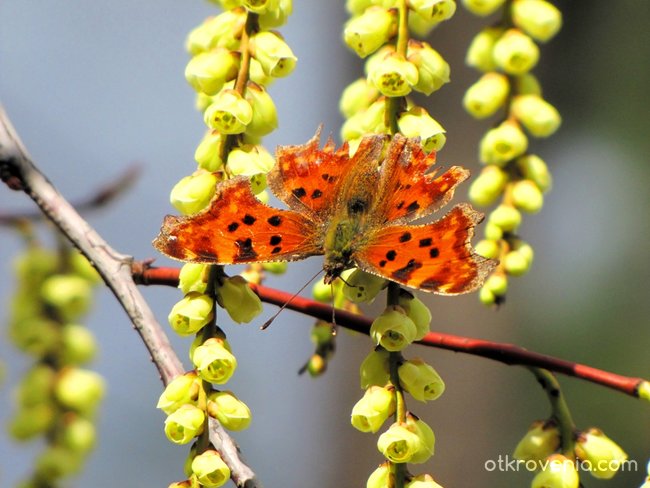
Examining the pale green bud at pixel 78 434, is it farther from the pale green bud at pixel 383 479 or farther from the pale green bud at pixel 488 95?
the pale green bud at pixel 488 95

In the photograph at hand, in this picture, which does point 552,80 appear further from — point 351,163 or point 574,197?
point 351,163

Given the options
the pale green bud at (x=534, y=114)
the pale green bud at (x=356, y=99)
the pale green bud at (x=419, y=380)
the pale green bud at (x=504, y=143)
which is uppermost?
the pale green bud at (x=356, y=99)

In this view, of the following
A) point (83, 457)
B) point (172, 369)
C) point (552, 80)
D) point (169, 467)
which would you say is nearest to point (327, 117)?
point (552, 80)

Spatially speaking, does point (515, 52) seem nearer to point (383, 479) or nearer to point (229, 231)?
point (229, 231)

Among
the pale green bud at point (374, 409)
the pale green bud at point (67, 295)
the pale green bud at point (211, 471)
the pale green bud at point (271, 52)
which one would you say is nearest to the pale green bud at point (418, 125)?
the pale green bud at point (271, 52)

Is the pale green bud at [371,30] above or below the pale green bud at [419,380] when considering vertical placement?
above

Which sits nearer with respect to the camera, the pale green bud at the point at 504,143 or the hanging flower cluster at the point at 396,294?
the hanging flower cluster at the point at 396,294

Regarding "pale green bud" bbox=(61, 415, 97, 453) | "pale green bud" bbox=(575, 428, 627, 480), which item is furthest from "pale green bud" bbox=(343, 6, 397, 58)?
"pale green bud" bbox=(61, 415, 97, 453)
